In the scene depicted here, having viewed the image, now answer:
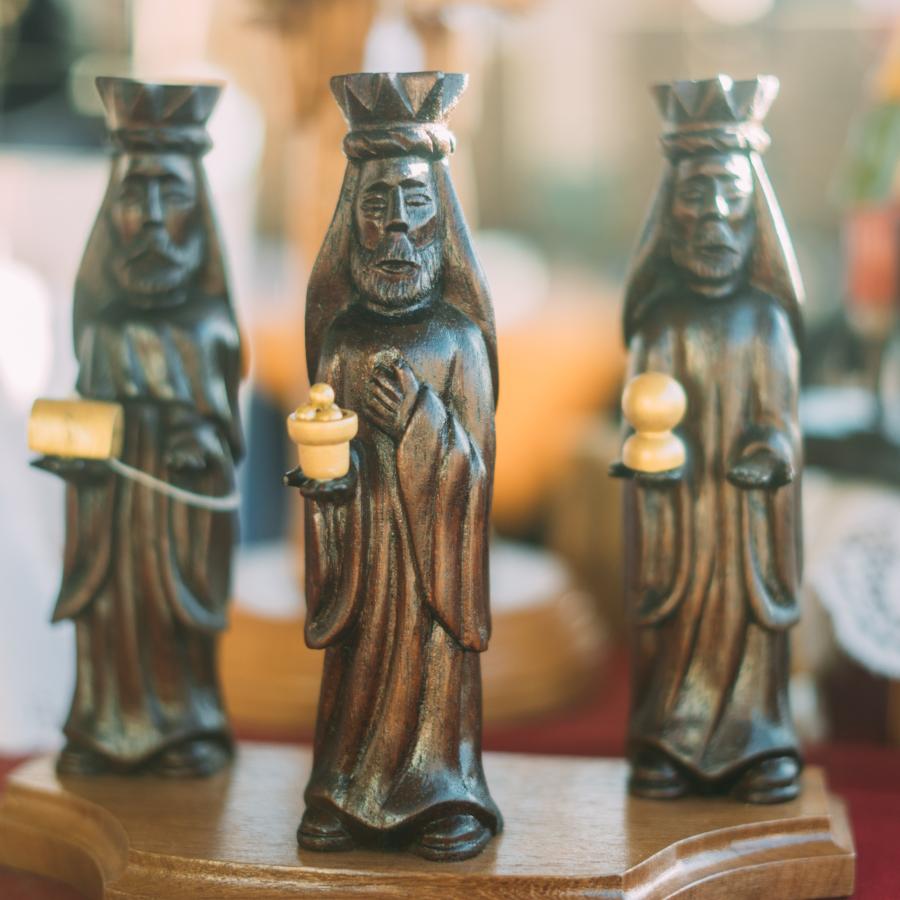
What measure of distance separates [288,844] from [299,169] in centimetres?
107

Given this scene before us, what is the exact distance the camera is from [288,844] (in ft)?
3.73

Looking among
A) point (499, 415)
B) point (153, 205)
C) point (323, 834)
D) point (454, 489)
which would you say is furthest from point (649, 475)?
point (499, 415)

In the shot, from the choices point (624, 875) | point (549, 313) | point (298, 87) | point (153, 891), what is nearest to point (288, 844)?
point (153, 891)

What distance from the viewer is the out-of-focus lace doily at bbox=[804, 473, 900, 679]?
161 centimetres

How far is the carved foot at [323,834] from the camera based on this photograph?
112 cm

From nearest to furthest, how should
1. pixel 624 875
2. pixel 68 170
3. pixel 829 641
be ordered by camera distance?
pixel 624 875 < pixel 829 641 < pixel 68 170

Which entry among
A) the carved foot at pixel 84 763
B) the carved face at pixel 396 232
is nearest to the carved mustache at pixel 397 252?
the carved face at pixel 396 232

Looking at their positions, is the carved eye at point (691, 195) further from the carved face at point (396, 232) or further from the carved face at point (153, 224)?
the carved face at point (153, 224)

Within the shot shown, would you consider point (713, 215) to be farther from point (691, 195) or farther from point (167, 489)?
point (167, 489)

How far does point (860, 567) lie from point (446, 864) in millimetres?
802

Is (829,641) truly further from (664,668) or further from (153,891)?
(153,891)

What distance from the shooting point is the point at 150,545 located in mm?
1293

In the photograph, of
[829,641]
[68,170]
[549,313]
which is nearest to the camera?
[829,641]

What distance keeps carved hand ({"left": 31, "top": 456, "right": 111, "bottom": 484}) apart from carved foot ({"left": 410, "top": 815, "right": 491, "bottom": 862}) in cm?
45
